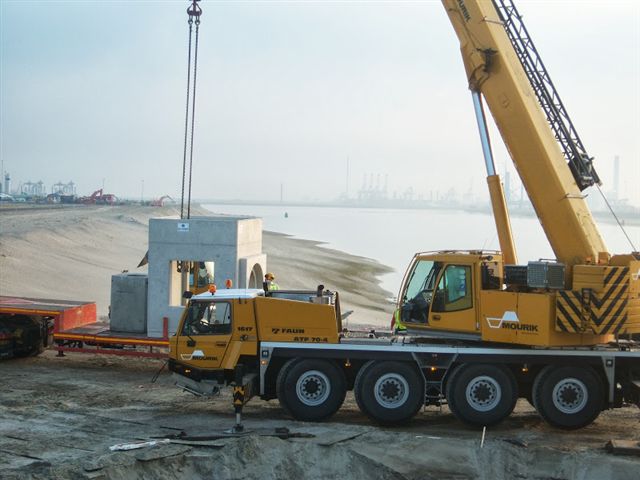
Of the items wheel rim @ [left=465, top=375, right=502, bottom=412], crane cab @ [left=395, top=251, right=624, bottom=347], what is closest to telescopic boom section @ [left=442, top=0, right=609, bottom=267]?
crane cab @ [left=395, top=251, right=624, bottom=347]

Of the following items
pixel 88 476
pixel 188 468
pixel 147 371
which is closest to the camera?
pixel 88 476

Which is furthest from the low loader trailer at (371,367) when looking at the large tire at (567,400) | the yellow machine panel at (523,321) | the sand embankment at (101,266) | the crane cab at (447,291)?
the sand embankment at (101,266)

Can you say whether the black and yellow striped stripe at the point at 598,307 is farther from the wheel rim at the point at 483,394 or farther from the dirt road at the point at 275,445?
the dirt road at the point at 275,445

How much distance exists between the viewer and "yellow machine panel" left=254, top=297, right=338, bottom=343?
516 inches

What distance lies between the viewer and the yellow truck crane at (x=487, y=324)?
1250 centimetres

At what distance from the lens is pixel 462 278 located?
13.0 meters

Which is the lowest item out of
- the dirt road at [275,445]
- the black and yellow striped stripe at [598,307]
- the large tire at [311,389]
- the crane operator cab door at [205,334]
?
the dirt road at [275,445]

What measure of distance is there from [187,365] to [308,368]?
2018 mm

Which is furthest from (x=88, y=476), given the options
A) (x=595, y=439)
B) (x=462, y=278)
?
(x=595, y=439)

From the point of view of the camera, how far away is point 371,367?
42.4 feet

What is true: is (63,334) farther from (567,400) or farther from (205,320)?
(567,400)

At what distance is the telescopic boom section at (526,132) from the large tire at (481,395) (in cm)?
213

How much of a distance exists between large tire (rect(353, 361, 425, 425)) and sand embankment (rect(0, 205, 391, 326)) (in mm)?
15192

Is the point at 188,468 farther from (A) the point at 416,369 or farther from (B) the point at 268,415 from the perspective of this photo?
(A) the point at 416,369
